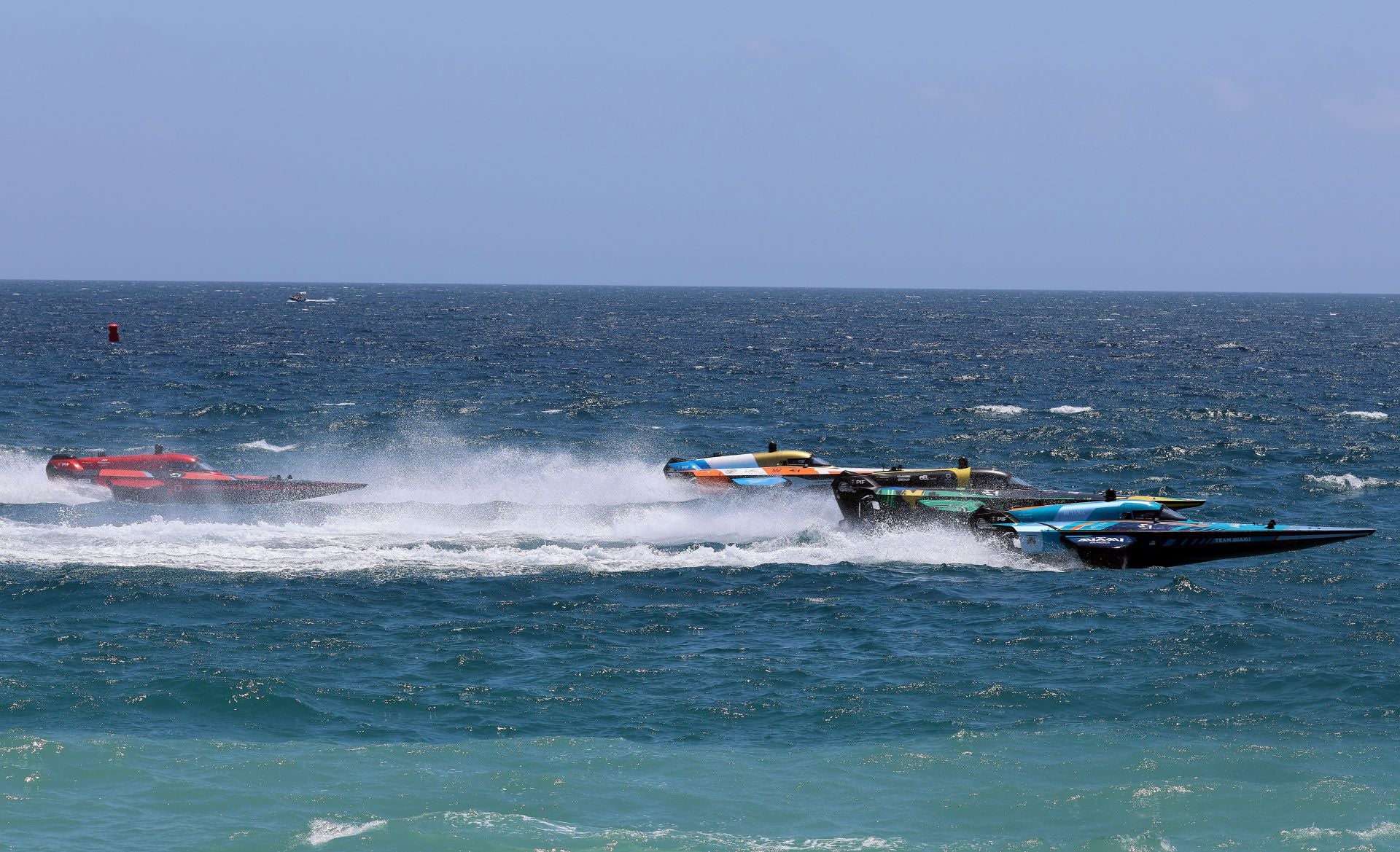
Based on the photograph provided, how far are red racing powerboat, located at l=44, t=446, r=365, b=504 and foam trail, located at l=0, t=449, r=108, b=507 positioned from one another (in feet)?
1.29

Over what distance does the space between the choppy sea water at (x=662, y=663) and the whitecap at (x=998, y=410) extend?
11.7m

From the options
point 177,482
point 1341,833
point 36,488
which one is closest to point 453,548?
point 177,482

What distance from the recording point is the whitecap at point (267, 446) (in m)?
61.4

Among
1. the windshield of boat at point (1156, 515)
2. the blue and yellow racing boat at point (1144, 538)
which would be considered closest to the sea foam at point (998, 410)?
the windshield of boat at point (1156, 515)

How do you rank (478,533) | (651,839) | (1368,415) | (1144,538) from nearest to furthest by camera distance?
(651,839), (1144,538), (478,533), (1368,415)

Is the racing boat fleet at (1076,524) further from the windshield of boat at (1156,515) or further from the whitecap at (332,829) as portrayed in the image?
the whitecap at (332,829)

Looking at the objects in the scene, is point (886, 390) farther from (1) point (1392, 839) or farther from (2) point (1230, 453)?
(1) point (1392, 839)

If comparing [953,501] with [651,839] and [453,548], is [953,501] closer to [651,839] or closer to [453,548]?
[453,548]

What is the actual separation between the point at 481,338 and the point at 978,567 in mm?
109384

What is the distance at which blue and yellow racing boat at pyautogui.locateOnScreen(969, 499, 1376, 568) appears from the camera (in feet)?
123

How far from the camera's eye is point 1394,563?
37781 millimetres

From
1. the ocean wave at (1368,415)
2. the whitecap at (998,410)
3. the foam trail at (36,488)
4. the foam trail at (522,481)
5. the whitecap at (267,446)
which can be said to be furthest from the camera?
the whitecap at (998,410)

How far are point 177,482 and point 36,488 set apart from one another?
571 centimetres

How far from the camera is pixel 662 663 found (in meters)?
28.4
